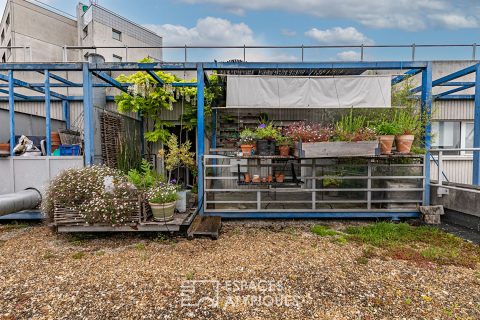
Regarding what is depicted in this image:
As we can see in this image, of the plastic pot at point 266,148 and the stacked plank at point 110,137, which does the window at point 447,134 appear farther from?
the stacked plank at point 110,137

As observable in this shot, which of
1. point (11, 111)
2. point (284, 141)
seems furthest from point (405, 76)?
point (11, 111)

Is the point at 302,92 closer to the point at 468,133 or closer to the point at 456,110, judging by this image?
the point at 456,110

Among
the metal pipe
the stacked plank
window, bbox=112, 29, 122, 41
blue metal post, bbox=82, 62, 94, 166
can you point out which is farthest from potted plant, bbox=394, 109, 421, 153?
window, bbox=112, 29, 122, 41

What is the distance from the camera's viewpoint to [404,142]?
14.8 ft

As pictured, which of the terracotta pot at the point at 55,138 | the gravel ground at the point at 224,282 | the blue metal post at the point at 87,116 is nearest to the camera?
the gravel ground at the point at 224,282

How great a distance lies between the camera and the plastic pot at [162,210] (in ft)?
13.0

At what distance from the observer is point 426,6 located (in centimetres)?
993

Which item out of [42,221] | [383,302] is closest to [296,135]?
[383,302]

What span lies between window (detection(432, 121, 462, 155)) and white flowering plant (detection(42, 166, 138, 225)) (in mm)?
8940

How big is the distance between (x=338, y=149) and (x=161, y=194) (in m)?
2.91

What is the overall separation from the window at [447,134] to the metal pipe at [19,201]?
10.4 metres

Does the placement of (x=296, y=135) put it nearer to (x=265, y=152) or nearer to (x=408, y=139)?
(x=265, y=152)

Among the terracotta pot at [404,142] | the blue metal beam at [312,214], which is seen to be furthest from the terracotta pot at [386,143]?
the blue metal beam at [312,214]

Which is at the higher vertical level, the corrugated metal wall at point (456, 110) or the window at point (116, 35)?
the window at point (116, 35)
